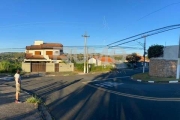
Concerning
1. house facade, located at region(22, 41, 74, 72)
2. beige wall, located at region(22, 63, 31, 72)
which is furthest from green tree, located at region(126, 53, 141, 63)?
beige wall, located at region(22, 63, 31, 72)

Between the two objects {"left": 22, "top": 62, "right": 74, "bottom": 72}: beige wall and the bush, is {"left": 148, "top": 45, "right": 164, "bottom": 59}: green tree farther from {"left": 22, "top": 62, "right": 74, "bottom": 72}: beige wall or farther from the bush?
{"left": 22, "top": 62, "right": 74, "bottom": 72}: beige wall

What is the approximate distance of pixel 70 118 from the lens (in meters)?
7.49

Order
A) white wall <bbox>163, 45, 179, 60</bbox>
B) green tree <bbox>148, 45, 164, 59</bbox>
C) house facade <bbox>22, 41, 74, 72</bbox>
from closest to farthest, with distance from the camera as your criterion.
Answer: white wall <bbox>163, 45, 179, 60</bbox>
green tree <bbox>148, 45, 164, 59</bbox>
house facade <bbox>22, 41, 74, 72</bbox>

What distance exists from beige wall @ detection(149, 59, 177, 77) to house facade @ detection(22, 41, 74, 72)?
25.4 metres

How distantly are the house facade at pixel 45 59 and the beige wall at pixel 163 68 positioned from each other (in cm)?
2545

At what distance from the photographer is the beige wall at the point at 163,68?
2275 cm

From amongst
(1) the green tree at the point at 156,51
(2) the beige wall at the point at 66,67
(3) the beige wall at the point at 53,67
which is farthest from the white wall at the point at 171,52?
(3) the beige wall at the point at 53,67

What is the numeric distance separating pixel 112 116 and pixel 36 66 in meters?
40.5

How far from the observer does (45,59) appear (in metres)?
51.4

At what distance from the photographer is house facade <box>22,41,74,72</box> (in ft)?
151

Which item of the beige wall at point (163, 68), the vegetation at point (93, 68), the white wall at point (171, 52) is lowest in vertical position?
the vegetation at point (93, 68)

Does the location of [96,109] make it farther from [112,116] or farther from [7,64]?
[7,64]

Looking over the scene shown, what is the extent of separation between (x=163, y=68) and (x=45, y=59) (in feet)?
112

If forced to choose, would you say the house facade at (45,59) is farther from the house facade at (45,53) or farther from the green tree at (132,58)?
the green tree at (132,58)
